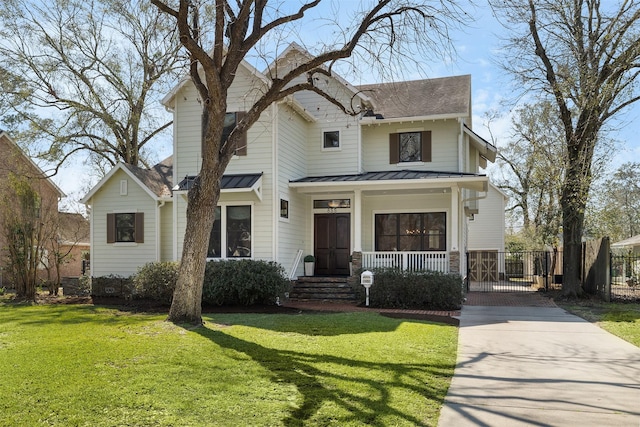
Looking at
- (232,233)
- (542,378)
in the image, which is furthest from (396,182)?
(542,378)

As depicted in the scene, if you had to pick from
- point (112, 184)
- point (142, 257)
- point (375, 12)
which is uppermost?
point (375, 12)

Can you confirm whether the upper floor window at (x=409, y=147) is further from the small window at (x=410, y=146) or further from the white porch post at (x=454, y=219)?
the white porch post at (x=454, y=219)

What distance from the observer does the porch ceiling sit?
14703mm

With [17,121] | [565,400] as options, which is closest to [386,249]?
[565,400]

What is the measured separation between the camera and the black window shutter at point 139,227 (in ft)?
57.1

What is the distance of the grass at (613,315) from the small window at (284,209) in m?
8.21

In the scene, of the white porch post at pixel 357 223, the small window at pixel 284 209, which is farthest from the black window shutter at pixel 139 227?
the white porch post at pixel 357 223

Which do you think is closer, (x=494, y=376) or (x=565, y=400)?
(x=565, y=400)

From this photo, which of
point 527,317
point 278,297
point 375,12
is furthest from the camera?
point 278,297

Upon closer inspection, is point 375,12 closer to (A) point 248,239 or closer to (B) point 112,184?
(A) point 248,239

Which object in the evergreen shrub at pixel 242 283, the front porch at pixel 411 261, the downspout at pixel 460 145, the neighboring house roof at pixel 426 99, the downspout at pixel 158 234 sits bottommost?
the evergreen shrub at pixel 242 283

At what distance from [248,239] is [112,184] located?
6.15 metres

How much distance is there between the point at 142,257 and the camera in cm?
1748

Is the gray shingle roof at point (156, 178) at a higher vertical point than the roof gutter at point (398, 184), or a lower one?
higher
